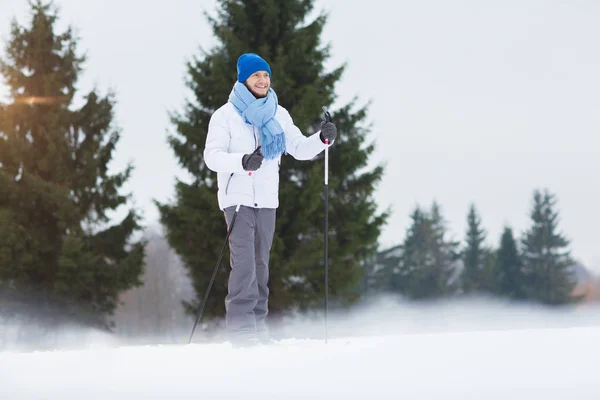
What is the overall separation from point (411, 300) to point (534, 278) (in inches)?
327

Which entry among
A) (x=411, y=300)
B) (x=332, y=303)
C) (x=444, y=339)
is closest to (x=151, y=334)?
(x=411, y=300)

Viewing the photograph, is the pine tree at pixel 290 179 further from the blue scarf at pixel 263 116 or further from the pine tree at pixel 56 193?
the blue scarf at pixel 263 116

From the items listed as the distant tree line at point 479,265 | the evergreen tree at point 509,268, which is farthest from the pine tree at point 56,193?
the evergreen tree at point 509,268

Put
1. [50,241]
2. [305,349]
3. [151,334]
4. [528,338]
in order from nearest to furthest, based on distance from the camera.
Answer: [305,349], [528,338], [50,241], [151,334]

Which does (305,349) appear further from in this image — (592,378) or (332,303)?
(332,303)

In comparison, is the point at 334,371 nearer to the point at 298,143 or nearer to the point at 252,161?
the point at 252,161

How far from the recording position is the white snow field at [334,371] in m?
2.68

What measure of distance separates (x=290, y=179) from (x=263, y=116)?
9.31m

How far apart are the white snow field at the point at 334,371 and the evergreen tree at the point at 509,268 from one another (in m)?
42.1

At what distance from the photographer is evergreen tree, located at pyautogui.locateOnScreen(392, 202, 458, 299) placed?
44241 mm

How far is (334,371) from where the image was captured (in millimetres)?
3066

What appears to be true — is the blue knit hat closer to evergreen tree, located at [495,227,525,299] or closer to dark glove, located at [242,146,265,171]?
dark glove, located at [242,146,265,171]

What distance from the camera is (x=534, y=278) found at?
44344 mm

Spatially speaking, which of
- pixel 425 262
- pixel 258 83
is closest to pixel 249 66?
pixel 258 83
